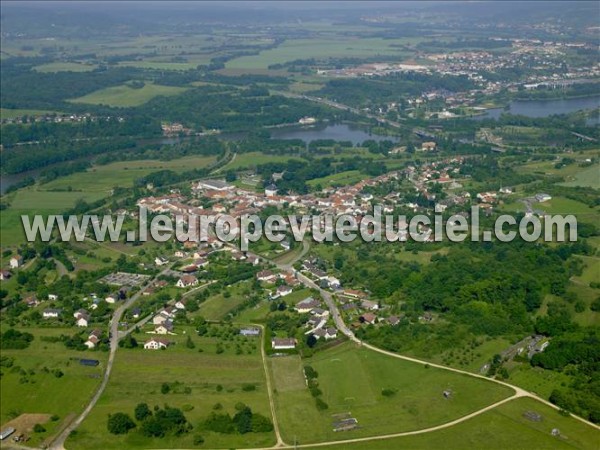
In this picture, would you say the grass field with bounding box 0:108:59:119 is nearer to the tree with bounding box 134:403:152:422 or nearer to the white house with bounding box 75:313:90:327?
the white house with bounding box 75:313:90:327

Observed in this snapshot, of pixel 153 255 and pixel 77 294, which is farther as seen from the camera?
pixel 153 255

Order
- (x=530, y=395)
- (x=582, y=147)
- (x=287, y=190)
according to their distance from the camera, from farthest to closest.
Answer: (x=582, y=147) < (x=287, y=190) < (x=530, y=395)

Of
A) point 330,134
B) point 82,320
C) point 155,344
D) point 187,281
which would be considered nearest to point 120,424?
point 155,344

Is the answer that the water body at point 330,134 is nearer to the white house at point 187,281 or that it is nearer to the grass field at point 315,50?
the white house at point 187,281

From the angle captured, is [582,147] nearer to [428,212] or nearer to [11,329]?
[428,212]

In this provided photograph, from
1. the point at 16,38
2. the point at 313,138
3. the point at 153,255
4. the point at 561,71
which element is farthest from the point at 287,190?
the point at 16,38

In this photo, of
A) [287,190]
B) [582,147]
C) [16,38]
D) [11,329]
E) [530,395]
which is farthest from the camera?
[16,38]
